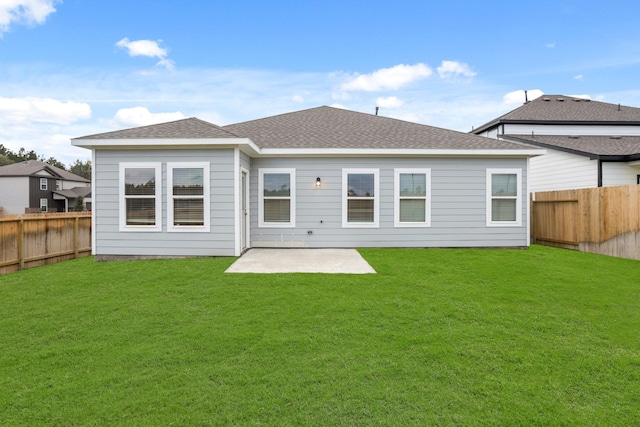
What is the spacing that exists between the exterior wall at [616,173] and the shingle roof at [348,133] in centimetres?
378

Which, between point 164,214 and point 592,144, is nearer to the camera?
point 164,214

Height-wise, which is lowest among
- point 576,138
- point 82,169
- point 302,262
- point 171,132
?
point 302,262

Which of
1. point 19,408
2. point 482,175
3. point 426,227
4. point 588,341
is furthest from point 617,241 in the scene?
point 19,408

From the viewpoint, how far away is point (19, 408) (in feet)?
8.21

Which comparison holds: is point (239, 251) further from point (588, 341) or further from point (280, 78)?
point (280, 78)

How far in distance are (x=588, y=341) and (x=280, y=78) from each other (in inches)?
680

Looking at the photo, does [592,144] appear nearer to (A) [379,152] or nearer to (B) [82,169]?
(A) [379,152]

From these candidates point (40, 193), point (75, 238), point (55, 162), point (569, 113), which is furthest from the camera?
point (55, 162)

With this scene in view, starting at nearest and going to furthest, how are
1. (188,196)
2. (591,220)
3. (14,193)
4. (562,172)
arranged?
(188,196), (591,220), (562,172), (14,193)

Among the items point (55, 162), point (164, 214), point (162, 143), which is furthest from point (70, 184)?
point (162, 143)

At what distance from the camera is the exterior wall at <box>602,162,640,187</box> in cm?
1094

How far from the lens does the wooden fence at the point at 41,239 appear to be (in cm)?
719

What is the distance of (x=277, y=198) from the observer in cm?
958

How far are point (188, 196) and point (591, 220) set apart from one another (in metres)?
10.2
